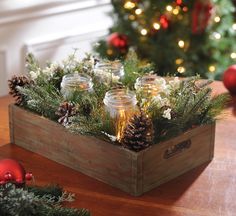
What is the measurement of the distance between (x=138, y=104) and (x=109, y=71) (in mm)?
267

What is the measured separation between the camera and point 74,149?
1681mm

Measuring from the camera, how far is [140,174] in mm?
1545

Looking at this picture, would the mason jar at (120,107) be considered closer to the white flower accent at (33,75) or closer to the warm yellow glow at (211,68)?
the white flower accent at (33,75)

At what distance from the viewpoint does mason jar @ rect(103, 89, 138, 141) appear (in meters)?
1.59

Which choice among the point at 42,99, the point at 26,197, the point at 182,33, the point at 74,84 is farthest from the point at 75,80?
the point at 182,33

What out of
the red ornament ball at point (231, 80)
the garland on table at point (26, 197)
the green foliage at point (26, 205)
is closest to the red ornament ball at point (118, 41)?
the red ornament ball at point (231, 80)

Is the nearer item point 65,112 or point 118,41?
point 65,112

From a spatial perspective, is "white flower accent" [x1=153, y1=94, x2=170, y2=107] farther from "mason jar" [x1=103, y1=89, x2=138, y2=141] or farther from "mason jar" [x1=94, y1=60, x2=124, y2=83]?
"mason jar" [x1=94, y1=60, x2=124, y2=83]

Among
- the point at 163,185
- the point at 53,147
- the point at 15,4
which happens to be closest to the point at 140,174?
the point at 163,185

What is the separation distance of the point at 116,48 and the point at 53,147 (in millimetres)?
2395

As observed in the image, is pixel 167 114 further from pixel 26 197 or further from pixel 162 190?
pixel 26 197

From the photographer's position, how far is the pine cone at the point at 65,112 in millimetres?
1670

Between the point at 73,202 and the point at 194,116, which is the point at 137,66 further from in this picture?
the point at 73,202

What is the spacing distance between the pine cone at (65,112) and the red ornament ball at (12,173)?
0.68 feet
